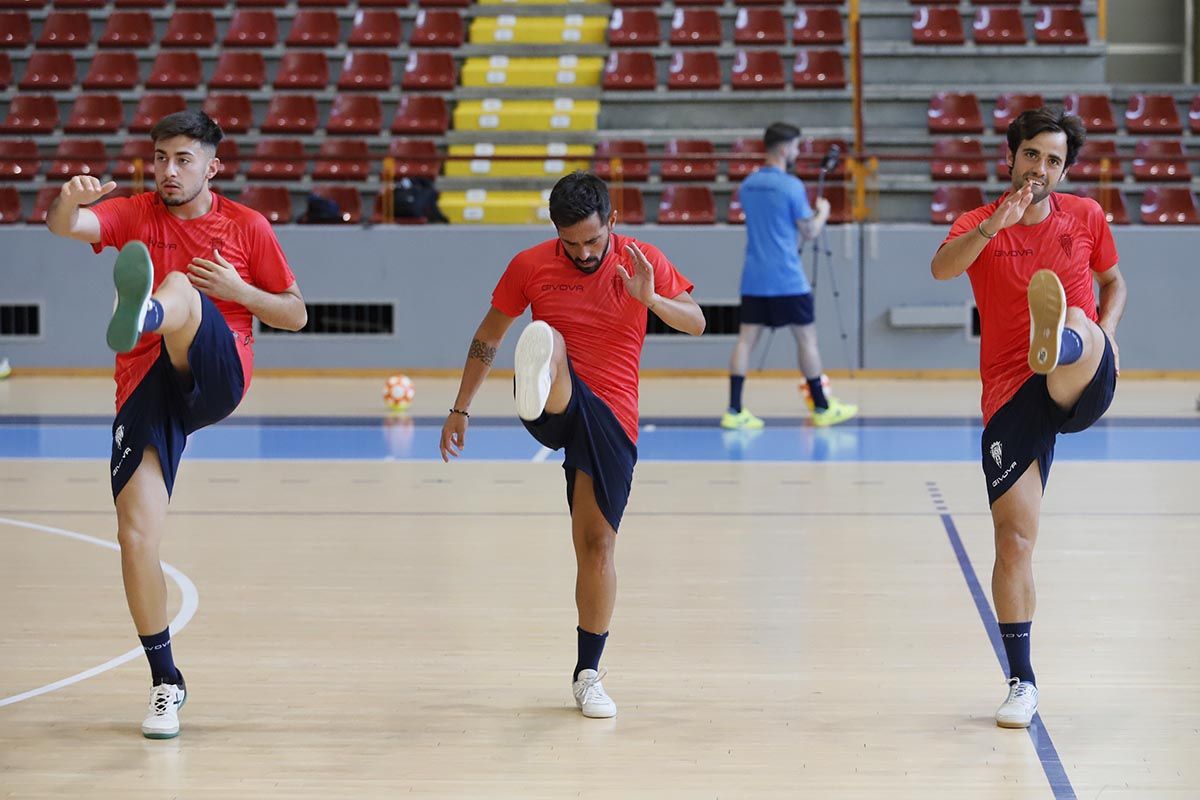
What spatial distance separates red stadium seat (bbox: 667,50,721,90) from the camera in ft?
55.7

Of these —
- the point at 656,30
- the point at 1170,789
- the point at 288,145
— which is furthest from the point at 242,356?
the point at 656,30

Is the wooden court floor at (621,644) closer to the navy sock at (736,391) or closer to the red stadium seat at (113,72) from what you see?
the navy sock at (736,391)

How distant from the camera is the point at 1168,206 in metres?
15.3

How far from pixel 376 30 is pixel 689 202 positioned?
476cm

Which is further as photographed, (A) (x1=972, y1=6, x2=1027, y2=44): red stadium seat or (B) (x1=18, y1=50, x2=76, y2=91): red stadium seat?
(B) (x1=18, y1=50, x2=76, y2=91): red stadium seat

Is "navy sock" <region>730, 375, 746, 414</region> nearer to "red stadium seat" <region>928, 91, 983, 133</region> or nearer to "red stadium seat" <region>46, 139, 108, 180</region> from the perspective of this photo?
"red stadium seat" <region>928, 91, 983, 133</region>

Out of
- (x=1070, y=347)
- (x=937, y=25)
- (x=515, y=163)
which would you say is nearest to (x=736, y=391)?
(x=515, y=163)

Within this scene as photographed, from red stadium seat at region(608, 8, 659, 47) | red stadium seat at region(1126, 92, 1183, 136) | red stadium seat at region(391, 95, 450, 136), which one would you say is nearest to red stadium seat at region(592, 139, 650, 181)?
red stadium seat at region(608, 8, 659, 47)

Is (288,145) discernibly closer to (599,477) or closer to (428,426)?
(428,426)

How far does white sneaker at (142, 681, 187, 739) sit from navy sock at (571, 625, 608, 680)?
1.15 meters

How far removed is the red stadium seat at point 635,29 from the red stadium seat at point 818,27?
1.57 metres

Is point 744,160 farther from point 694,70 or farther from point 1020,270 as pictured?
point 1020,270

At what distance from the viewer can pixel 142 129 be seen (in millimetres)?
16781

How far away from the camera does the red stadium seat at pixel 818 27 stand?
17.2 m
